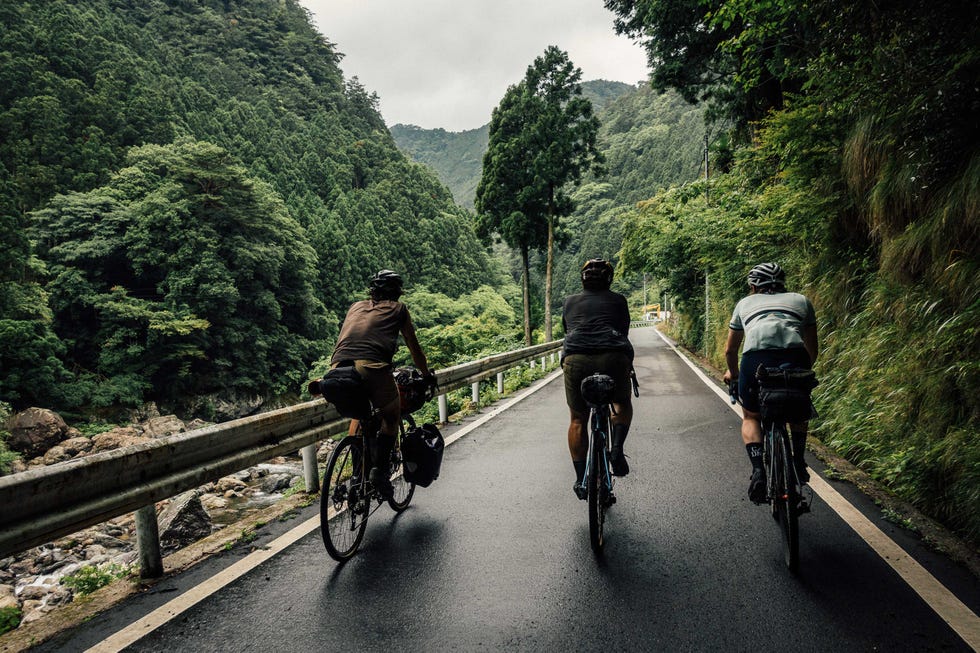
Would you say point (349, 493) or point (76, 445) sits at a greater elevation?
point (349, 493)

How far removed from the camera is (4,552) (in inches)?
95.6

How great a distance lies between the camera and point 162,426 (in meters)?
29.5

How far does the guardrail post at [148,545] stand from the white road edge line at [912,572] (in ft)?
14.5

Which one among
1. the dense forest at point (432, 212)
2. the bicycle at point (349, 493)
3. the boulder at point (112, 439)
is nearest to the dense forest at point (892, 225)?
the dense forest at point (432, 212)

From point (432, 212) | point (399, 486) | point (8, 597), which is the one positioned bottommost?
point (8, 597)

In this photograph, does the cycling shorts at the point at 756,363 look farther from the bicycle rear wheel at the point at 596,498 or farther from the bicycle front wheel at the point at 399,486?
the bicycle front wheel at the point at 399,486

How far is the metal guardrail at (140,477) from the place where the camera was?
8.41 feet

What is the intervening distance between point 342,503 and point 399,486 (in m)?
0.81

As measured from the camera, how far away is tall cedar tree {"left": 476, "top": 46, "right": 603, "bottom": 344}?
28.2 m

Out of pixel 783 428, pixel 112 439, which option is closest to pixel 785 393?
pixel 783 428

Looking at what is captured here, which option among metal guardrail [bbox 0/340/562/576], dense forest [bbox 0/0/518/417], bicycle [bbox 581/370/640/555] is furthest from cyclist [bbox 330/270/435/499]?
dense forest [bbox 0/0/518/417]

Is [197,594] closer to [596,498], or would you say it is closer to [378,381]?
[378,381]

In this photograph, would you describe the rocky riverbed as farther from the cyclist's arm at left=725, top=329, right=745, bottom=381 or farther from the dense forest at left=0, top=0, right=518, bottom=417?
the dense forest at left=0, top=0, right=518, bottom=417

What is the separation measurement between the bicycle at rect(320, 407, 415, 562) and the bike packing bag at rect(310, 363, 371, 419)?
22 cm
